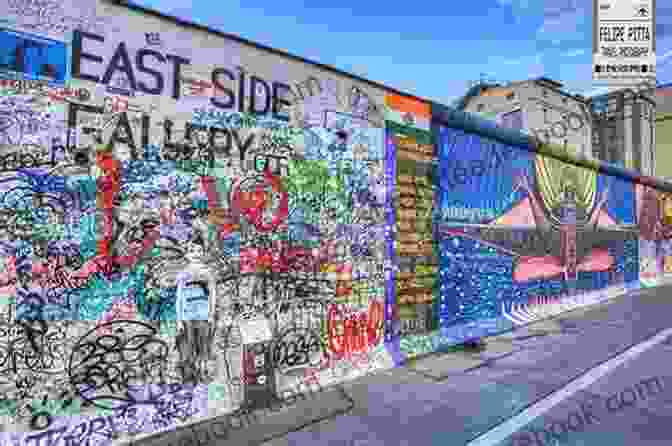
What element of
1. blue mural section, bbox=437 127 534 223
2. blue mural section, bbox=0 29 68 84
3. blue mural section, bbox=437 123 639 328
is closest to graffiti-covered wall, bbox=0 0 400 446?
blue mural section, bbox=0 29 68 84

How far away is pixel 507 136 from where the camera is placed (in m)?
7.19

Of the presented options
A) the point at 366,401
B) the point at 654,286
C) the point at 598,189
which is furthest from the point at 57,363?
the point at 654,286

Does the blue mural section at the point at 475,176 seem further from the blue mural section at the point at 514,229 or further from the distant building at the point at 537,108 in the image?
the distant building at the point at 537,108

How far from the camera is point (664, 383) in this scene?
428 centimetres

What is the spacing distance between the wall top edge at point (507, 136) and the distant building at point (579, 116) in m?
12.0

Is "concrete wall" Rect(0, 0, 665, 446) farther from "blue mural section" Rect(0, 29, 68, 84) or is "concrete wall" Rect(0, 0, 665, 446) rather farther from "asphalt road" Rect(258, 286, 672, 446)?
"asphalt road" Rect(258, 286, 672, 446)

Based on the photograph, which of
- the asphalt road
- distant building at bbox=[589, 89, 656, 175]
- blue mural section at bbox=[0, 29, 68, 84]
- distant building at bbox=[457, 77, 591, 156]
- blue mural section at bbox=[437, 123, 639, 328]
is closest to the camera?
blue mural section at bbox=[0, 29, 68, 84]

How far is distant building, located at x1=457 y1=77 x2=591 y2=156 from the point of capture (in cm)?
2205

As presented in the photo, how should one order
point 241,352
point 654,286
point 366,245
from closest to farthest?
1. point 241,352
2. point 366,245
3. point 654,286

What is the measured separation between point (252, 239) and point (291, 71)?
186 cm

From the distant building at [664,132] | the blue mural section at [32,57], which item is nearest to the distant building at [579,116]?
the distant building at [664,132]

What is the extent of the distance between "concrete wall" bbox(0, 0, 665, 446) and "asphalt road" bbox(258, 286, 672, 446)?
0.64 m

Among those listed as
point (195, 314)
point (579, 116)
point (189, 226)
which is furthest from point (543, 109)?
point (195, 314)

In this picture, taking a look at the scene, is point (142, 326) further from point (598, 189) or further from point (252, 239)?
point (598, 189)
